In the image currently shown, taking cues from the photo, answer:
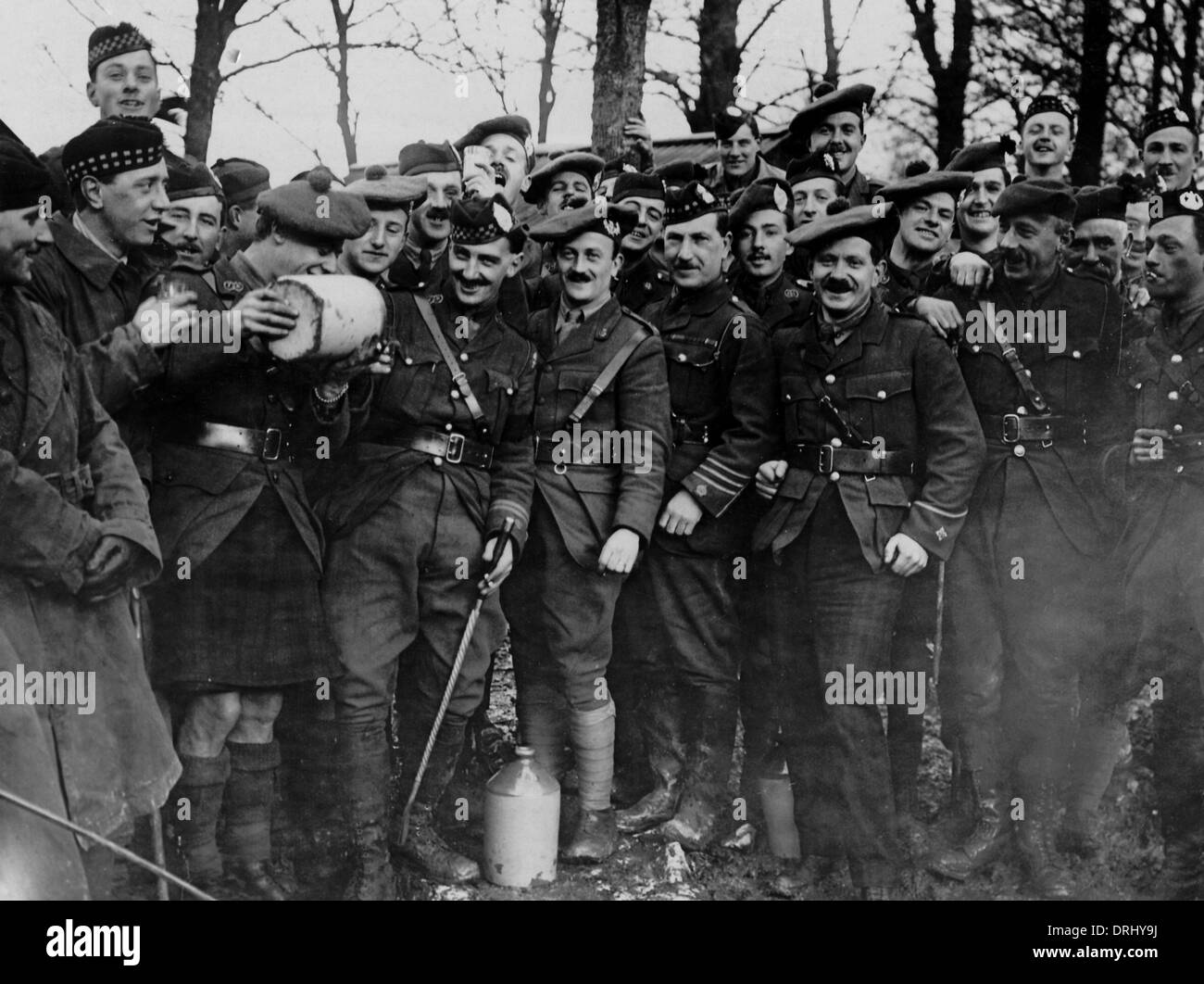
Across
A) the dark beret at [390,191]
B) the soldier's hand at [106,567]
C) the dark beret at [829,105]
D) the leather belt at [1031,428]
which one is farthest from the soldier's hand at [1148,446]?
the soldier's hand at [106,567]

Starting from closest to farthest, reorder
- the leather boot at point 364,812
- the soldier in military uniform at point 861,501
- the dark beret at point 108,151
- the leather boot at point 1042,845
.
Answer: the dark beret at point 108,151, the leather boot at point 364,812, the soldier in military uniform at point 861,501, the leather boot at point 1042,845

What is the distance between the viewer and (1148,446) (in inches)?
188

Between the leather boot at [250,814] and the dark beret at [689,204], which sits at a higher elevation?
the dark beret at [689,204]

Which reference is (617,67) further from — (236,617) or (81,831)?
(81,831)

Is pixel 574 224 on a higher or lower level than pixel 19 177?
higher

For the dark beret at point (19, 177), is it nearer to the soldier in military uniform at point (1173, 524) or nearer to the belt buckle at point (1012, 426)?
the belt buckle at point (1012, 426)

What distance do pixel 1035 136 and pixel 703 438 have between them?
5.91ft

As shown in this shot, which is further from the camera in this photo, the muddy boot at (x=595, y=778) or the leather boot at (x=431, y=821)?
→ the muddy boot at (x=595, y=778)

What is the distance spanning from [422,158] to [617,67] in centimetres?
84

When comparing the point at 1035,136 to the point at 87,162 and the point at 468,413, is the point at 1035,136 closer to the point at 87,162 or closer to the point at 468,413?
the point at 468,413

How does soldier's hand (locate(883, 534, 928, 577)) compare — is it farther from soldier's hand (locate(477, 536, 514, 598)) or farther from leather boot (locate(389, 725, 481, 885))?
leather boot (locate(389, 725, 481, 885))

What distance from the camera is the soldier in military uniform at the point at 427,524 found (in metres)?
4.42

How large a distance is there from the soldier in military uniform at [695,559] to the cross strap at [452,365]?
0.80 m

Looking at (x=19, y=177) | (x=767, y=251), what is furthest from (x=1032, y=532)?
(x=19, y=177)
